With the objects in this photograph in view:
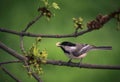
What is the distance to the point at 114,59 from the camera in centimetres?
402

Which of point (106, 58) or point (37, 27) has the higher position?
point (37, 27)

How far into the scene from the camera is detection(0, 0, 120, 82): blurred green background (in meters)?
3.84

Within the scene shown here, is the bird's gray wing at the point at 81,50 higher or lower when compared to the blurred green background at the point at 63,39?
higher

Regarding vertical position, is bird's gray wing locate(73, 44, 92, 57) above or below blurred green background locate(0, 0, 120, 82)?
above

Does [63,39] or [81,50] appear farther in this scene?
[63,39]

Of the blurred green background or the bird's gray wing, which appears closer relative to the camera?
the bird's gray wing

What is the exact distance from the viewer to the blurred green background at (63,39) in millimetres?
3844

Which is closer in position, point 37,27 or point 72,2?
point 37,27

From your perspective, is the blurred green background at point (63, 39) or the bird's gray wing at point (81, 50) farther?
the blurred green background at point (63, 39)

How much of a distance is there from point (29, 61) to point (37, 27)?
113 inches

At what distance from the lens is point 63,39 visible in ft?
12.9

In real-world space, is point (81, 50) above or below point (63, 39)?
above

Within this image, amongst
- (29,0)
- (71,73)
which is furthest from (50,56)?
(29,0)

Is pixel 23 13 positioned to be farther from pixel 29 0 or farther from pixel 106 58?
pixel 106 58
